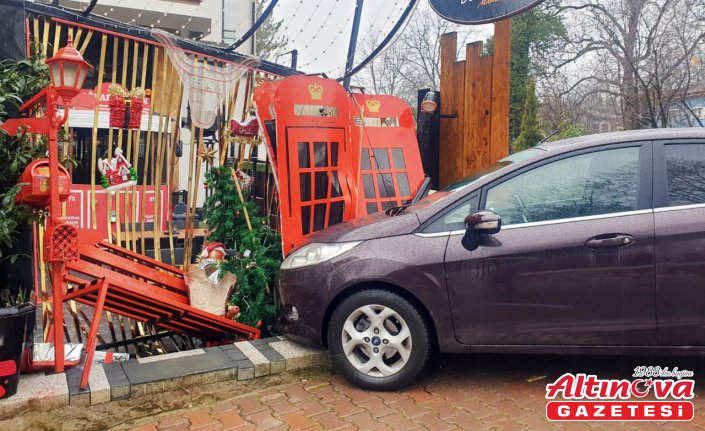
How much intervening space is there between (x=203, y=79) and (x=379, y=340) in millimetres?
3346

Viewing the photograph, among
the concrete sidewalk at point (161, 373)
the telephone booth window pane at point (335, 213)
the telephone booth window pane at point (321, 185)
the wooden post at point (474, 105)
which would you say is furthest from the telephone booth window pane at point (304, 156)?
the wooden post at point (474, 105)

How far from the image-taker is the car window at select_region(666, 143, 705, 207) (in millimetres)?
3607

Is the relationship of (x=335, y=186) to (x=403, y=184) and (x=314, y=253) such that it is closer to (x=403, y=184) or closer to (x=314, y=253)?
(x=403, y=184)

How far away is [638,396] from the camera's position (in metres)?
Result: 3.71

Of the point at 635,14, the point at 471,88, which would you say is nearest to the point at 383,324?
the point at 471,88

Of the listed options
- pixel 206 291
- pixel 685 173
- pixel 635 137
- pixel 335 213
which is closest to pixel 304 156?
pixel 335 213

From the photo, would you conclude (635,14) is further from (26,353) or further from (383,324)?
(26,353)

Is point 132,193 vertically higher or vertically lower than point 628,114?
lower

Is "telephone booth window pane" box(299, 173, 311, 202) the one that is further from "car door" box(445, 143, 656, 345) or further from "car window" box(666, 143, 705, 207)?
"car window" box(666, 143, 705, 207)

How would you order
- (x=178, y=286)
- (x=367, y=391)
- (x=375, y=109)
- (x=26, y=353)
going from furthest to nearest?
1. (x=375, y=109)
2. (x=178, y=286)
3. (x=367, y=391)
4. (x=26, y=353)

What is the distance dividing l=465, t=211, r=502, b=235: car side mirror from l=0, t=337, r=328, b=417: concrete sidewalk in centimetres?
143

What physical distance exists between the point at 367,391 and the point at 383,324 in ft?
1.54

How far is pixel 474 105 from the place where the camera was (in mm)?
6754

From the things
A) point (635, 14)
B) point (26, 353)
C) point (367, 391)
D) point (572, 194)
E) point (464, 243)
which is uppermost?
point (635, 14)
